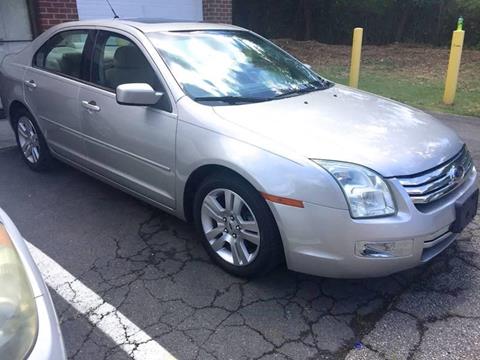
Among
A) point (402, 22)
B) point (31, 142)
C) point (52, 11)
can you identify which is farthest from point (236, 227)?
point (402, 22)

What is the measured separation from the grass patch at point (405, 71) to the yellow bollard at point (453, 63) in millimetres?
170

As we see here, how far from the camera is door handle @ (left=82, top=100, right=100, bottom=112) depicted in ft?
12.7

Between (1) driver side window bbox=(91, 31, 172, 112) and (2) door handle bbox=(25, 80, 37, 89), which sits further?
(2) door handle bbox=(25, 80, 37, 89)

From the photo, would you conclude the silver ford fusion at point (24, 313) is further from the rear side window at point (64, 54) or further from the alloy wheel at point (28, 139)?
the alloy wheel at point (28, 139)

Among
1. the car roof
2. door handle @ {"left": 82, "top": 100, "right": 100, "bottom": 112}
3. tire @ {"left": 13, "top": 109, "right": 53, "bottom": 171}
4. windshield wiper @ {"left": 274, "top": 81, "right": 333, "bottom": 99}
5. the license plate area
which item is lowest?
tire @ {"left": 13, "top": 109, "right": 53, "bottom": 171}

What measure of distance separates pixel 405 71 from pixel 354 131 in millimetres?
10295

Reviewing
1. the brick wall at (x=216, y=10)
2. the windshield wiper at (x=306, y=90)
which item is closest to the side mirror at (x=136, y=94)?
the windshield wiper at (x=306, y=90)

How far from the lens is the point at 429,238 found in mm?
2680

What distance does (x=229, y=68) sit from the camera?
3.64m

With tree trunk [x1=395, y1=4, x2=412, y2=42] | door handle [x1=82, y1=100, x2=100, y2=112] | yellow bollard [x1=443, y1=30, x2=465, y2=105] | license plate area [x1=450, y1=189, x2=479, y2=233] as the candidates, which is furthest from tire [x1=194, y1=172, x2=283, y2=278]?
tree trunk [x1=395, y1=4, x2=412, y2=42]

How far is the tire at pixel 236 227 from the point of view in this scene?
9.34 ft

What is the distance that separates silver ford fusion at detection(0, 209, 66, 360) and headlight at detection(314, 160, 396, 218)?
5.12 ft

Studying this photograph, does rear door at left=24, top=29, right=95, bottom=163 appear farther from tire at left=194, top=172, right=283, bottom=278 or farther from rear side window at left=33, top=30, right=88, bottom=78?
tire at left=194, top=172, right=283, bottom=278

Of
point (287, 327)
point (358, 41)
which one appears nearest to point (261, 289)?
point (287, 327)
